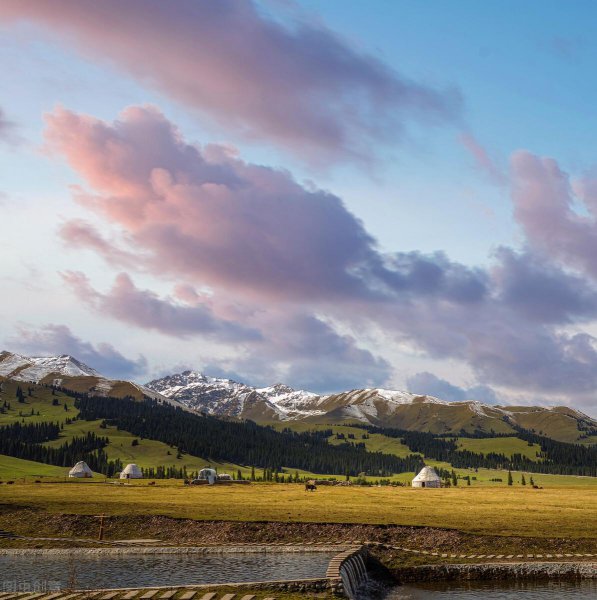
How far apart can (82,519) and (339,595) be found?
43.5 meters

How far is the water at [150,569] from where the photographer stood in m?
47.3

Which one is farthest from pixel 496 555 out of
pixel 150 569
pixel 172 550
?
pixel 150 569

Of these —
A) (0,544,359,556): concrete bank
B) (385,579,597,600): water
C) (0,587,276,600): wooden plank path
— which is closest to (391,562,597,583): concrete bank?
(385,579,597,600): water

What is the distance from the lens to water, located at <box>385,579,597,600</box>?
4941 cm

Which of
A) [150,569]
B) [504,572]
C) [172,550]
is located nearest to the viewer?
[150,569]

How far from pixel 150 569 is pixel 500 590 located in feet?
90.0

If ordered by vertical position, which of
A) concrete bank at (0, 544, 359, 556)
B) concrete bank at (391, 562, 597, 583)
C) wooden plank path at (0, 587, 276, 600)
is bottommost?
concrete bank at (391, 562, 597, 583)

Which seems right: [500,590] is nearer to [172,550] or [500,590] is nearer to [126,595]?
[172,550]

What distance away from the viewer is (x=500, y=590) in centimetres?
5184

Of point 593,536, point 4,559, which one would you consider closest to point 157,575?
point 4,559

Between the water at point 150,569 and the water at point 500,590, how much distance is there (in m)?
7.35

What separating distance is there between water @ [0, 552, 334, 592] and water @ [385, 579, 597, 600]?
7.35 metres

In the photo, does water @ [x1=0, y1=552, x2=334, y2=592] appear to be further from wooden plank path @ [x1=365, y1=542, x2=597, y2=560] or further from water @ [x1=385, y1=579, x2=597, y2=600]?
wooden plank path @ [x1=365, y1=542, x2=597, y2=560]

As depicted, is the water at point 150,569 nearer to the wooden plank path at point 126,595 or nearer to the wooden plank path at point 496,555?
the wooden plank path at point 496,555
